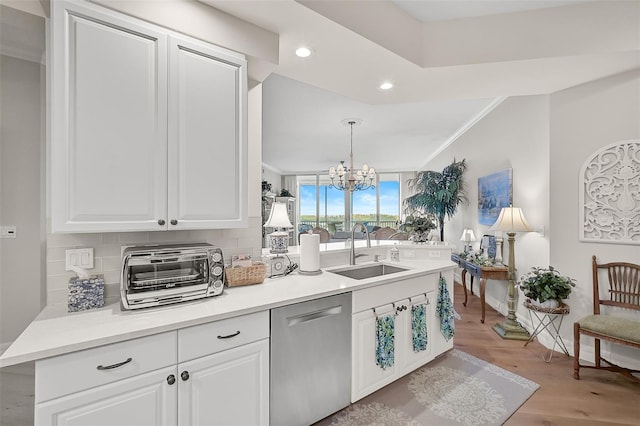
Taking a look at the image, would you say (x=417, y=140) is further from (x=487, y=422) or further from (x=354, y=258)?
(x=487, y=422)

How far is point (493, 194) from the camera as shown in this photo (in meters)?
4.09

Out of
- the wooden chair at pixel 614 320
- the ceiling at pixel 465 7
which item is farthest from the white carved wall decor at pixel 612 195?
the ceiling at pixel 465 7

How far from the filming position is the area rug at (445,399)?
6.31ft

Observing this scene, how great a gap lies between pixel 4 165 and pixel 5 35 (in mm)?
1029

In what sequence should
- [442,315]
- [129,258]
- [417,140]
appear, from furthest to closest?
[417,140]
[442,315]
[129,258]

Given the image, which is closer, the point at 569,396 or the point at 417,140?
the point at 569,396

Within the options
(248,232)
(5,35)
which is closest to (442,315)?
(248,232)

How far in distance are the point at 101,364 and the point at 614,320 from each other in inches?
136

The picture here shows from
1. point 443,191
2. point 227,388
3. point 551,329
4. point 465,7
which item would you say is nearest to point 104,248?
point 227,388

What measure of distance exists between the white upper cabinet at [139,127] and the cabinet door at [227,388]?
0.73 m

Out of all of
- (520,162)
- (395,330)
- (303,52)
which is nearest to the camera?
(303,52)

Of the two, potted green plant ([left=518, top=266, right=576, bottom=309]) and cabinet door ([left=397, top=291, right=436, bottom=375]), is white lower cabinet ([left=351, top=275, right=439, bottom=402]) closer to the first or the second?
cabinet door ([left=397, top=291, right=436, bottom=375])

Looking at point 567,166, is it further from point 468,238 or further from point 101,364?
point 101,364

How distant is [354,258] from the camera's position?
267cm
